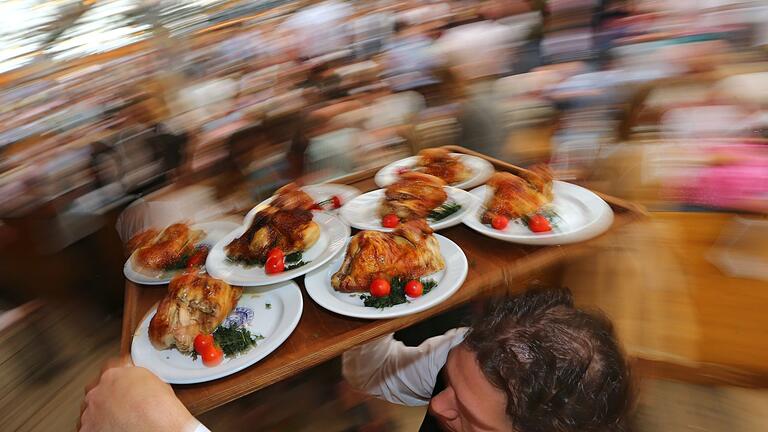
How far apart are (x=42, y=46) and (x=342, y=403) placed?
1257 mm

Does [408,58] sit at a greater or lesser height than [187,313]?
greater

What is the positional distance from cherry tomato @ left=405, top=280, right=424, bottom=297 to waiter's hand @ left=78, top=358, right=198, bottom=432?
563 mm

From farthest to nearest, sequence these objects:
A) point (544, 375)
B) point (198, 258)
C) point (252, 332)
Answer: point (198, 258) < point (252, 332) < point (544, 375)

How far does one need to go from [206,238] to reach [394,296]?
508 millimetres

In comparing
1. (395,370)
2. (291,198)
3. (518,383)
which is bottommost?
(395,370)

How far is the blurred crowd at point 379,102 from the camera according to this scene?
2.48 ft

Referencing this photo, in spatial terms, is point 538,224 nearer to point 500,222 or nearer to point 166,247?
point 500,222

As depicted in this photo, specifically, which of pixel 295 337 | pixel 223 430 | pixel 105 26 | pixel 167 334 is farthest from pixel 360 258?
pixel 105 26

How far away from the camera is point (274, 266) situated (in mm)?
1241

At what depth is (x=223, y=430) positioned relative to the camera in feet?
4.13

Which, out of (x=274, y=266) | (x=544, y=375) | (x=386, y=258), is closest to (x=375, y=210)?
(x=386, y=258)

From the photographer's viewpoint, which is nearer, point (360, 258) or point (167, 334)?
point (167, 334)

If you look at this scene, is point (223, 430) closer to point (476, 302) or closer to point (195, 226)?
point (195, 226)

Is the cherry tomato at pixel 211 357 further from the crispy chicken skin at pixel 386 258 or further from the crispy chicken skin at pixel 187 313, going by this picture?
the crispy chicken skin at pixel 386 258
